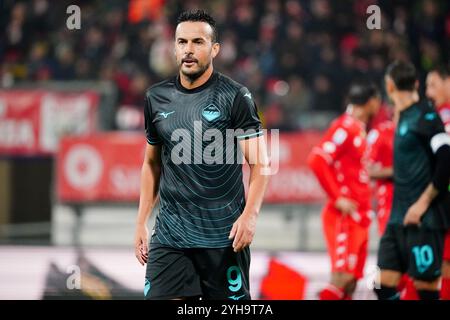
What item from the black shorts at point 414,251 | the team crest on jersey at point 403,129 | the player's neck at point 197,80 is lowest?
the black shorts at point 414,251

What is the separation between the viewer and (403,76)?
250 inches

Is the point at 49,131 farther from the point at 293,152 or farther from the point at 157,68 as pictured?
the point at 293,152

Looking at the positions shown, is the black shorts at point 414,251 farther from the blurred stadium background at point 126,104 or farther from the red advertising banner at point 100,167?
the red advertising banner at point 100,167

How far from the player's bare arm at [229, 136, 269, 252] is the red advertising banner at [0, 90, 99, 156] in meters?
7.67

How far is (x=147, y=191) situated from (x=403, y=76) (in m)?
2.42

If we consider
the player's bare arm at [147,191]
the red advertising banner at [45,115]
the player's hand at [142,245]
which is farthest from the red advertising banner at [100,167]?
the player's hand at [142,245]

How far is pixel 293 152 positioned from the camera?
36.5 ft

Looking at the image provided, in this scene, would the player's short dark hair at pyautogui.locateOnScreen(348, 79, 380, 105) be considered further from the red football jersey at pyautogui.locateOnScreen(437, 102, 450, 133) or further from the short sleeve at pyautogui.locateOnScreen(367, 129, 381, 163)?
the red football jersey at pyautogui.locateOnScreen(437, 102, 450, 133)

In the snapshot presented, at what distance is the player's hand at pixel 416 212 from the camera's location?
606 centimetres

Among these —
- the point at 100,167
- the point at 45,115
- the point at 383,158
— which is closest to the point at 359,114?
the point at 383,158

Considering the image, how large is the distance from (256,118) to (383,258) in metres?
2.34

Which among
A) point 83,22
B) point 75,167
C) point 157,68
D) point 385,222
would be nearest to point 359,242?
point 385,222

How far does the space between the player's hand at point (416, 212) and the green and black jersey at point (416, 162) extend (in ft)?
0.51

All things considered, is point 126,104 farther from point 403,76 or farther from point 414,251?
point 414,251
